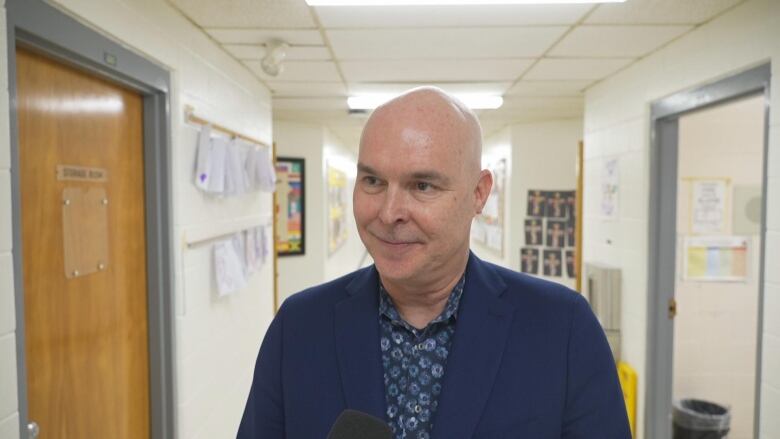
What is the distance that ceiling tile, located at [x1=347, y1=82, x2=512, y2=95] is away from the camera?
3.68 metres

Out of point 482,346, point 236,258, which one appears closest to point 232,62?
point 236,258

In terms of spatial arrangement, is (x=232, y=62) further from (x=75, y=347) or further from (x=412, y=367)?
(x=412, y=367)

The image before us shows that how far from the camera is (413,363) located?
3.53 feet

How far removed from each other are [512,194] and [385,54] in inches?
123

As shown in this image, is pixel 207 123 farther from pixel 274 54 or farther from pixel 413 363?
pixel 413 363

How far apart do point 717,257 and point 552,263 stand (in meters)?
2.12

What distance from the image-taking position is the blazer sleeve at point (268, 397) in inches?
43.9

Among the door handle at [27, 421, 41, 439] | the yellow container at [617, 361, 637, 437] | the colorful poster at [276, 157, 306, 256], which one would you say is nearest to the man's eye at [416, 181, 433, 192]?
the door handle at [27, 421, 41, 439]

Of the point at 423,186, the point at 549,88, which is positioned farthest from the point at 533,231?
the point at 423,186

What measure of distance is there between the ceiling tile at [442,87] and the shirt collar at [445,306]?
8.81 ft

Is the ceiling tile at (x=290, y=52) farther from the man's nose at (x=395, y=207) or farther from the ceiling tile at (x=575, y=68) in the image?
the man's nose at (x=395, y=207)

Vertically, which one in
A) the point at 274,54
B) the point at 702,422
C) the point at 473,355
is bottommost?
the point at 702,422

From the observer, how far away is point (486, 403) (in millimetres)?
991

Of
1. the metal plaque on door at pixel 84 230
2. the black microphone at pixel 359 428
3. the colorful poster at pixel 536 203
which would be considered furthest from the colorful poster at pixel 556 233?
the black microphone at pixel 359 428
